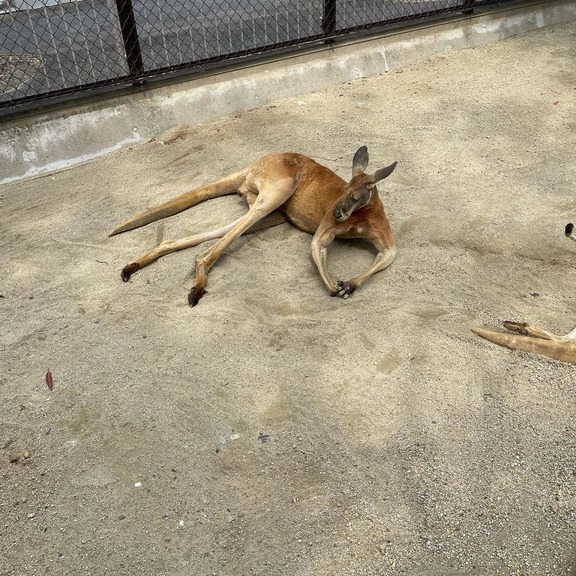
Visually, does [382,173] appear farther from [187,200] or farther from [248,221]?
[187,200]

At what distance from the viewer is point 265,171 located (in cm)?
441

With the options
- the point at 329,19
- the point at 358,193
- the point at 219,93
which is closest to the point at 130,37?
the point at 219,93

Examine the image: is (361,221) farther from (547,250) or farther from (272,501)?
(272,501)

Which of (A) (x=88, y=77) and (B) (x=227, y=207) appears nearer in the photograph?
(B) (x=227, y=207)

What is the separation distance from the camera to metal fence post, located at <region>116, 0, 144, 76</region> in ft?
16.9

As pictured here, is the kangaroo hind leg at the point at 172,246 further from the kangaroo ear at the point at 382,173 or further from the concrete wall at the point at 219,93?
the concrete wall at the point at 219,93

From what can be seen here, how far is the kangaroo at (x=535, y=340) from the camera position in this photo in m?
3.14

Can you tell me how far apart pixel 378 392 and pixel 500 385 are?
1.85ft

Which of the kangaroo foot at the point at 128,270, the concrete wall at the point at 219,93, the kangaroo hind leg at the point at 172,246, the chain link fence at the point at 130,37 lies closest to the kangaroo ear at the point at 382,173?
the kangaroo hind leg at the point at 172,246

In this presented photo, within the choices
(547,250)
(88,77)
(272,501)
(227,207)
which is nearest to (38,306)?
(227,207)

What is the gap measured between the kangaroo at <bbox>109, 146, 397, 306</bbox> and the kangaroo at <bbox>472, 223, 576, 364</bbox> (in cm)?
83

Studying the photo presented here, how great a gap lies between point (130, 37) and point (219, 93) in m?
0.87

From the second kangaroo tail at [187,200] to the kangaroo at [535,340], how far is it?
2105 millimetres

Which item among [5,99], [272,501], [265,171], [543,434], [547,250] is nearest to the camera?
[272,501]
